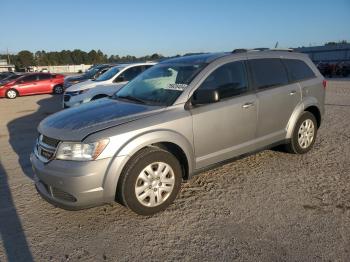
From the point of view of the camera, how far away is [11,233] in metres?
3.67

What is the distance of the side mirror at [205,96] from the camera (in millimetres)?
4191

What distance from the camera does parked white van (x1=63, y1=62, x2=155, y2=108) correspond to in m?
10.2

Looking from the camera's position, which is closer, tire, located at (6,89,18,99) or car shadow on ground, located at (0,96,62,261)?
car shadow on ground, located at (0,96,62,261)

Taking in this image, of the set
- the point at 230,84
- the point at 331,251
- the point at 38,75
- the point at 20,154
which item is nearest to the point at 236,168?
the point at 230,84

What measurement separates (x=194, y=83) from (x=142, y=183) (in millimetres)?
1400

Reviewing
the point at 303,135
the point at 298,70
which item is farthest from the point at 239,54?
the point at 303,135

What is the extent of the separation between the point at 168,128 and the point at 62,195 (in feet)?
4.43

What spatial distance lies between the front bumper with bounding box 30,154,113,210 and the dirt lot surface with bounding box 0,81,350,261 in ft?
1.08

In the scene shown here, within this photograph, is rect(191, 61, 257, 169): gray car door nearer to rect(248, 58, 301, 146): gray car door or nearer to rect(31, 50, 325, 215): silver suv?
rect(31, 50, 325, 215): silver suv

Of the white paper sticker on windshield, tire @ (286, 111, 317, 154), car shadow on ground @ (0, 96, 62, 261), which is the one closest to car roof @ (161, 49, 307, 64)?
the white paper sticker on windshield

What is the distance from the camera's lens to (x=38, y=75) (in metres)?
21.9

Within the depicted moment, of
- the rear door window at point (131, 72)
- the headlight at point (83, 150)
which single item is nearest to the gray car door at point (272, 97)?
the headlight at point (83, 150)

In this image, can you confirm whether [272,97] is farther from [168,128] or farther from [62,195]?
[62,195]

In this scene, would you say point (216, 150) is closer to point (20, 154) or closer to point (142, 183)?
point (142, 183)
